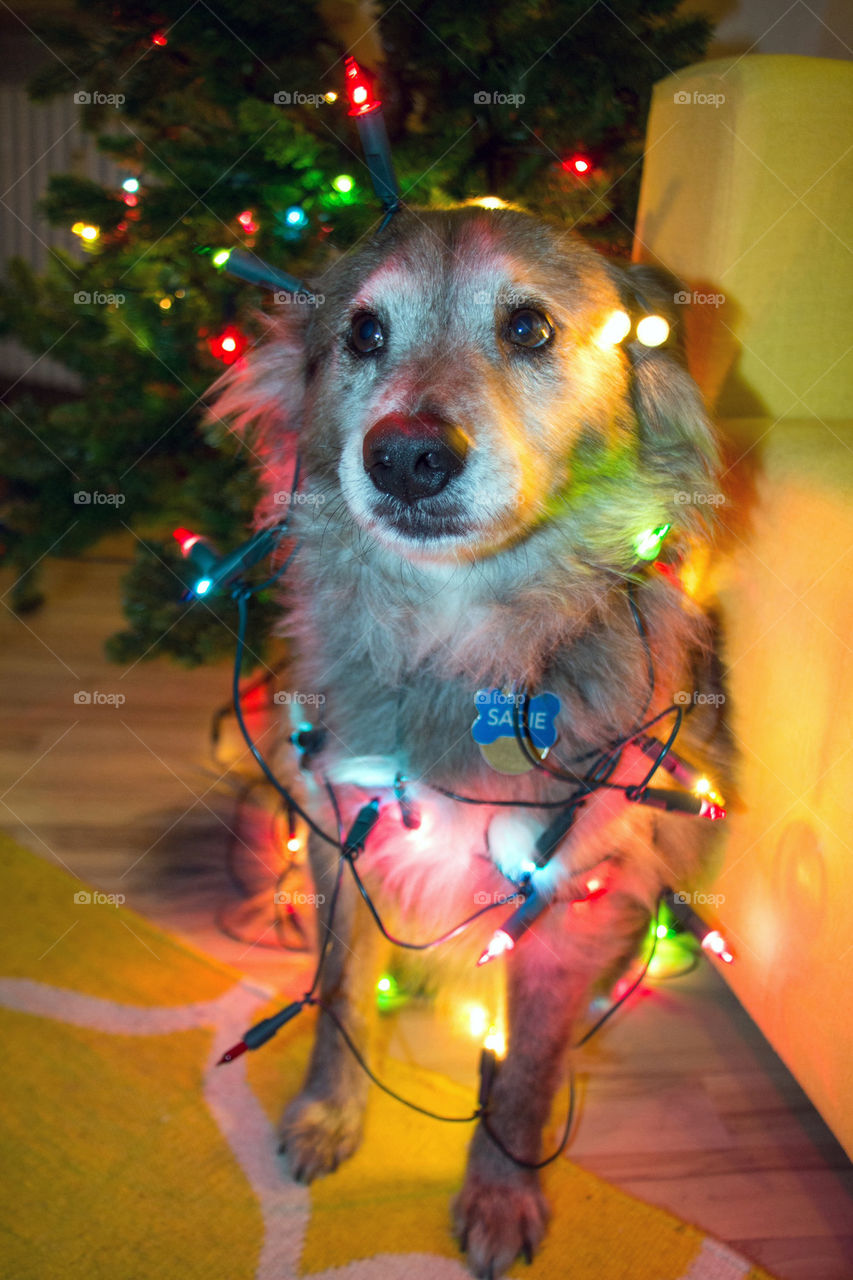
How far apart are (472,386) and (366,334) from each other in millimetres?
284

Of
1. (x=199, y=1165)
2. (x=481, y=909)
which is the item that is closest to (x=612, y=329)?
(x=481, y=909)

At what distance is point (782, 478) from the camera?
143 centimetres

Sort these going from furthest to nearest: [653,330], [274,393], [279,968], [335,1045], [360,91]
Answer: [279,968] < [274,393] < [335,1045] < [653,330] < [360,91]

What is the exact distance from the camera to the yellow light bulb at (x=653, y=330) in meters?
1.35

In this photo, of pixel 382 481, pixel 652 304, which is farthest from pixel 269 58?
pixel 382 481

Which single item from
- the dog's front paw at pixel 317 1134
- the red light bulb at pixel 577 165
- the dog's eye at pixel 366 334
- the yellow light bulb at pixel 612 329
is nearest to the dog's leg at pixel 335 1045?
the dog's front paw at pixel 317 1134

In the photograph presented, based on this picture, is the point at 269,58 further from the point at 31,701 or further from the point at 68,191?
the point at 31,701

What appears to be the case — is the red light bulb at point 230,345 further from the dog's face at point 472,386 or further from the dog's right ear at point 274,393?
the dog's face at point 472,386

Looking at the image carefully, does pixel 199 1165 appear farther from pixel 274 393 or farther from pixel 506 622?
pixel 274 393

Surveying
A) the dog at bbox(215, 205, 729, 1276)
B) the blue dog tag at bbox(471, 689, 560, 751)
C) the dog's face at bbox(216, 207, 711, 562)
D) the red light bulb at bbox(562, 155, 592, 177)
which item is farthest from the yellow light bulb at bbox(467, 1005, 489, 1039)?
the red light bulb at bbox(562, 155, 592, 177)

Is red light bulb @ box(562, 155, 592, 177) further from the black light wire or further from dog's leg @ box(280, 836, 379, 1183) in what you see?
dog's leg @ box(280, 836, 379, 1183)

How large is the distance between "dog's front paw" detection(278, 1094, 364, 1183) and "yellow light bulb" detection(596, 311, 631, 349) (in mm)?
1335

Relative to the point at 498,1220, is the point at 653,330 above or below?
above

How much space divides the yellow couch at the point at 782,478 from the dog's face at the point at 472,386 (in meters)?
0.24
